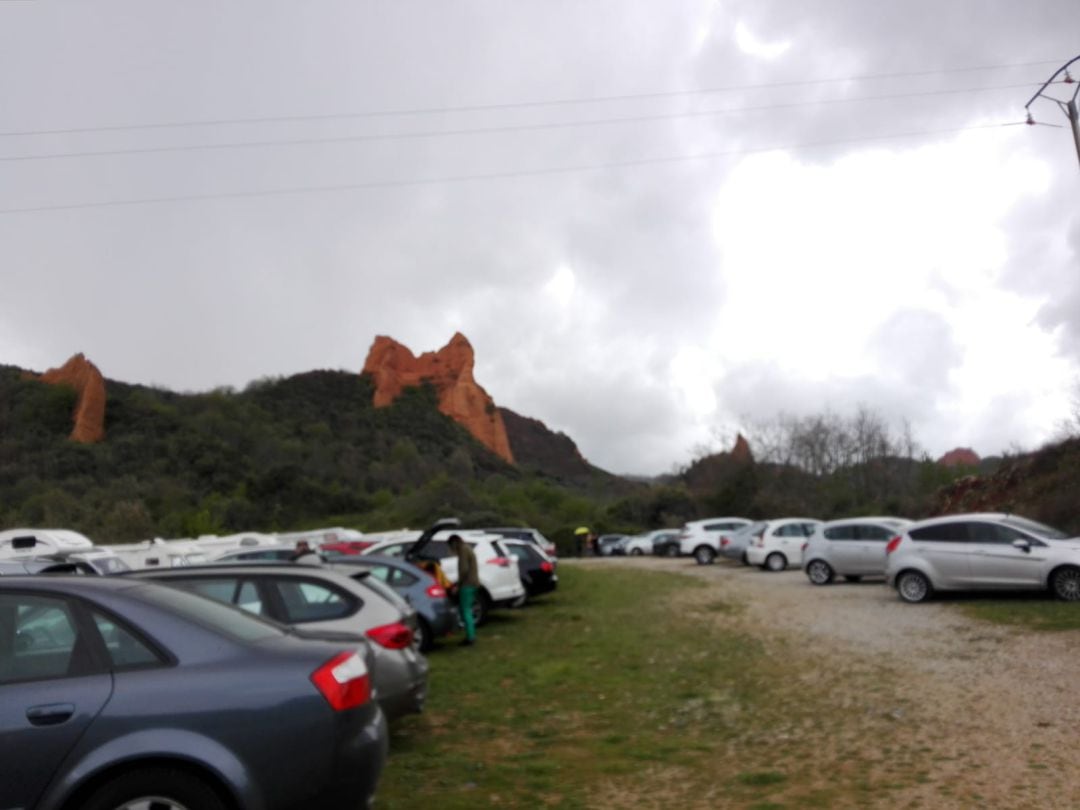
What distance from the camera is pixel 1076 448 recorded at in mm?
34188

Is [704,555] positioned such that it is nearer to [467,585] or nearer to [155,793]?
[467,585]

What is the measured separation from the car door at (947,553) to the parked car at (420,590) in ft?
28.6

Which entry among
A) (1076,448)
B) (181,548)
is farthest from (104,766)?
(1076,448)

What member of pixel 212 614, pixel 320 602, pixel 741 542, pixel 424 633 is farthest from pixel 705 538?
pixel 212 614

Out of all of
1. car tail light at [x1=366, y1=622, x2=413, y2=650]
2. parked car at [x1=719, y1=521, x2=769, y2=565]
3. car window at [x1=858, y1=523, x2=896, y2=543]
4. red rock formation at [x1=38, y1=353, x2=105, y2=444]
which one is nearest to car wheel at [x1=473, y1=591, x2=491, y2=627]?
car window at [x1=858, y1=523, x2=896, y2=543]

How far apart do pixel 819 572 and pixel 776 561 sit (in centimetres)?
721

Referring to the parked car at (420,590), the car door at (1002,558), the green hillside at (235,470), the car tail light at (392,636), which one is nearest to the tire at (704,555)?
the green hillside at (235,470)

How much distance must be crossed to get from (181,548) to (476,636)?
8.92m

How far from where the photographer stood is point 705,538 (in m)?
37.6

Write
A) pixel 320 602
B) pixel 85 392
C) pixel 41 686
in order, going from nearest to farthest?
1. pixel 41 686
2. pixel 320 602
3. pixel 85 392

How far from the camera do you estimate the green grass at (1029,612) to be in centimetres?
1405

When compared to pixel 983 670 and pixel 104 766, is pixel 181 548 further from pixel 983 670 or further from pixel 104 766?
pixel 104 766

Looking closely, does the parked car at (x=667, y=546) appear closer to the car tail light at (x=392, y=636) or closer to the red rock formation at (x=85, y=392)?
the red rock formation at (x=85, y=392)

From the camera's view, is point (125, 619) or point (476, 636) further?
point (476, 636)
